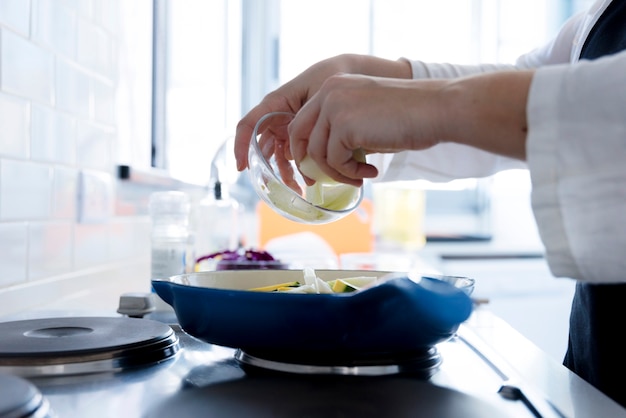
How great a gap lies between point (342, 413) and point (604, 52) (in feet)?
1.96

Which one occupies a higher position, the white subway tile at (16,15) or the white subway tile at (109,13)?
the white subway tile at (109,13)

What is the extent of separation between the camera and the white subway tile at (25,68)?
789 millimetres

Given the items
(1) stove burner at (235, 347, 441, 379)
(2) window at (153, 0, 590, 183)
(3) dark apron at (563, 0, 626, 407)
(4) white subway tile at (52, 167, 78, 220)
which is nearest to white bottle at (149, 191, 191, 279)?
(4) white subway tile at (52, 167, 78, 220)

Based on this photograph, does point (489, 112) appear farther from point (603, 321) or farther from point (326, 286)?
point (603, 321)

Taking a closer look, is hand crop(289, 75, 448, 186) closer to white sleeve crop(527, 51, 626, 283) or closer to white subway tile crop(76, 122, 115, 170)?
white sleeve crop(527, 51, 626, 283)

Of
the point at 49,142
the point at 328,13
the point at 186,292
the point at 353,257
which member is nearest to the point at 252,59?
the point at 328,13

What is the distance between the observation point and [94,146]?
1.08 metres

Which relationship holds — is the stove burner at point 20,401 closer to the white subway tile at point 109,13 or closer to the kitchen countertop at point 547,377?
the kitchen countertop at point 547,377

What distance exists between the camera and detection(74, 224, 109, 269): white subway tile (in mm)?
1032

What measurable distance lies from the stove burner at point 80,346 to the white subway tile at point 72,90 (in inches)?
16.8

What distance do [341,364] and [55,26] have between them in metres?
0.67

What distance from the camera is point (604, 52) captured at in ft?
2.63

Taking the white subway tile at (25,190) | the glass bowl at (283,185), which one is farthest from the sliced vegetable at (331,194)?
the white subway tile at (25,190)

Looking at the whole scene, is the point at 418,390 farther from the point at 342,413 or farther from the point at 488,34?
the point at 488,34
